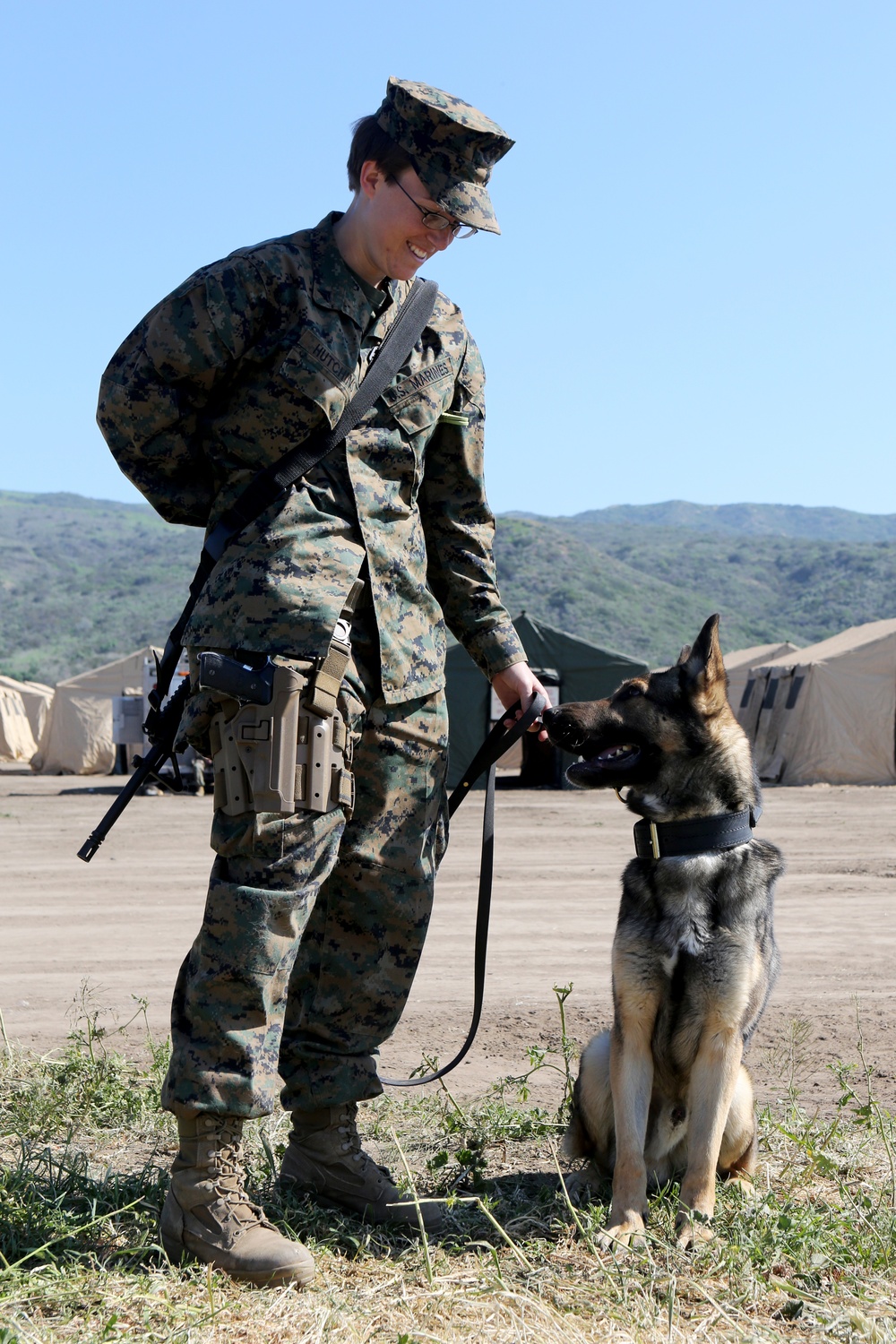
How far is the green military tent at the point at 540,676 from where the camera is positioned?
18266 millimetres

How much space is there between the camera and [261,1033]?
2564mm

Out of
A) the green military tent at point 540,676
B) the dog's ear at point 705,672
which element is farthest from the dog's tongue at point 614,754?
the green military tent at point 540,676

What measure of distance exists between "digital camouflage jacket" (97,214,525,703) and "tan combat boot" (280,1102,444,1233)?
102cm

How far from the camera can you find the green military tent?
59.9 ft

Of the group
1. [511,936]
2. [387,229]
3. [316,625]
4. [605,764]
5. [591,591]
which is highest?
[591,591]

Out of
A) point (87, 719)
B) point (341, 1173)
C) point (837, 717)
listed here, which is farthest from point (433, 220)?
point (87, 719)

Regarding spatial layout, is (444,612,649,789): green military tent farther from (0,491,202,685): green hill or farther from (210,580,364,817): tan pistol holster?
(0,491,202,685): green hill

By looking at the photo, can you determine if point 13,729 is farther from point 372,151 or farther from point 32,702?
point 372,151

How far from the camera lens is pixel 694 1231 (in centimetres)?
287

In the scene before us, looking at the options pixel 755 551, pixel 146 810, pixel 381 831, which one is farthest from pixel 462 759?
pixel 755 551

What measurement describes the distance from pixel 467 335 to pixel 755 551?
130512mm

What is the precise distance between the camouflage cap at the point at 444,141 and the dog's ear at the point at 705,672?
1.26m

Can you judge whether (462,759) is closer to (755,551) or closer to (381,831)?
(381,831)

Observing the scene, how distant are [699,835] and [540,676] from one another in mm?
14816
